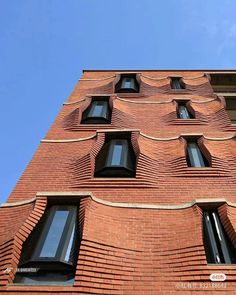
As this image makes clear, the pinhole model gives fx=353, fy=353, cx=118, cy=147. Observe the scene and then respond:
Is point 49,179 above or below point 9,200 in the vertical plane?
above

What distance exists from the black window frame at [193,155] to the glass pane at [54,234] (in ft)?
11.8

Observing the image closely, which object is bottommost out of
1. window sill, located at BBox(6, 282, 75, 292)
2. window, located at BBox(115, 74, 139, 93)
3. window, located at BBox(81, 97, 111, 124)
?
window sill, located at BBox(6, 282, 75, 292)

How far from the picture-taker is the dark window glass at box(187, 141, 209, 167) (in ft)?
29.0

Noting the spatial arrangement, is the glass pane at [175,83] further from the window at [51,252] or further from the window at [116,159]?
the window at [51,252]

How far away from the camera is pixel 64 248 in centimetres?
582

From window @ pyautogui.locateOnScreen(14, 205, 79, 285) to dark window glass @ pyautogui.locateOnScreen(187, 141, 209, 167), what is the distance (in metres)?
3.56

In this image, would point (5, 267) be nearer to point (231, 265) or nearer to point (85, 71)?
point (231, 265)

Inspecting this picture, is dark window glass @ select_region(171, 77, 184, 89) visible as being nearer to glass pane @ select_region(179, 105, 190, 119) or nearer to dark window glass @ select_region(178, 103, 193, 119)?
dark window glass @ select_region(178, 103, 193, 119)

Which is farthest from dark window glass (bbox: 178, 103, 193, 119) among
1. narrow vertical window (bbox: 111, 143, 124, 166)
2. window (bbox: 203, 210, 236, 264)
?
window (bbox: 203, 210, 236, 264)

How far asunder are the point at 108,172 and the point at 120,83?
7.59 metres

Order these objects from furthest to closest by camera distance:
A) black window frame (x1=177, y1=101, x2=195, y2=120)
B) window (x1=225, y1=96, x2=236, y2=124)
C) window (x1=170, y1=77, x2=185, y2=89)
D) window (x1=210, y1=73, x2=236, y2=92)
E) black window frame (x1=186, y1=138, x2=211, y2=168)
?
window (x1=210, y1=73, x2=236, y2=92) < window (x1=170, y1=77, x2=185, y2=89) < window (x1=225, y1=96, x2=236, y2=124) < black window frame (x1=177, y1=101, x2=195, y2=120) < black window frame (x1=186, y1=138, x2=211, y2=168)

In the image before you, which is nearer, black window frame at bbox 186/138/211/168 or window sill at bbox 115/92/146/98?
black window frame at bbox 186/138/211/168

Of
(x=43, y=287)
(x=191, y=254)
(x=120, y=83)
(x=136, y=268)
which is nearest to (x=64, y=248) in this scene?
(x=43, y=287)

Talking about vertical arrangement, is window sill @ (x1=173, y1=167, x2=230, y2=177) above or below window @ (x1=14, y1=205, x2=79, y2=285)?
above
